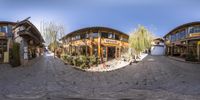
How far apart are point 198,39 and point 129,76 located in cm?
456

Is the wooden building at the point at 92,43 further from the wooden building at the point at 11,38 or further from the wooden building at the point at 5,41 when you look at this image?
the wooden building at the point at 5,41

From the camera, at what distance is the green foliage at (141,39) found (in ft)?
28.3

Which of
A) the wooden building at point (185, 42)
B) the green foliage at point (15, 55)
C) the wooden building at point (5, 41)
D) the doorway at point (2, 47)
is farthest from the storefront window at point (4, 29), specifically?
the wooden building at point (185, 42)

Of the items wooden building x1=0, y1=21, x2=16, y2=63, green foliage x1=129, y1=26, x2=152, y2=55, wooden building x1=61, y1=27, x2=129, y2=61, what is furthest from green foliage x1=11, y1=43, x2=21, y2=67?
green foliage x1=129, y1=26, x2=152, y2=55

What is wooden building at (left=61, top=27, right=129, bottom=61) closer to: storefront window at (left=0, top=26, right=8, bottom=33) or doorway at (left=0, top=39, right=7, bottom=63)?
storefront window at (left=0, top=26, right=8, bottom=33)

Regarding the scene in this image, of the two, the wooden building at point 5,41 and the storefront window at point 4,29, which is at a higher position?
→ the storefront window at point 4,29

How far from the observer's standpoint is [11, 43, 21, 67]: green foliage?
1590 cm

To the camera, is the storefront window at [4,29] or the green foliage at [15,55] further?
the storefront window at [4,29]

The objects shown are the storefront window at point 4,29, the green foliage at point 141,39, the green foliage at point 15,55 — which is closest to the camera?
the green foliage at point 141,39

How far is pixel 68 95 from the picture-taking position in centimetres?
666

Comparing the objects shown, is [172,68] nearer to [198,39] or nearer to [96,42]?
[198,39]

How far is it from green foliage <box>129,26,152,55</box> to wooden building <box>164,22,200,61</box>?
7.93ft

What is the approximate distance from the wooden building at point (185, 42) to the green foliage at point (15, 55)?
11.4 metres

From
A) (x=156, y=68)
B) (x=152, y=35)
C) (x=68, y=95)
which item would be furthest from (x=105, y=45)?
(x=68, y=95)
